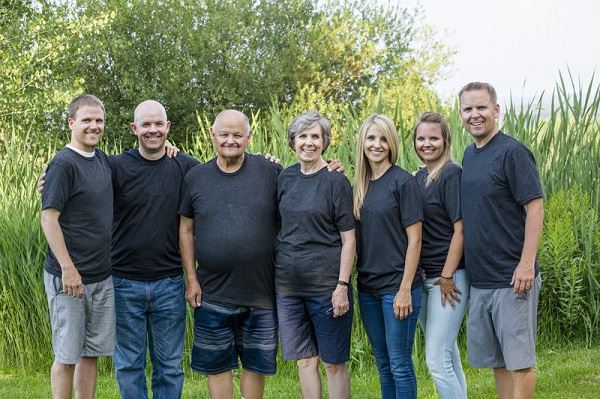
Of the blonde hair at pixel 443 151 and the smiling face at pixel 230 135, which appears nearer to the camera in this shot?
the blonde hair at pixel 443 151

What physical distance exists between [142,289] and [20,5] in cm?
1388

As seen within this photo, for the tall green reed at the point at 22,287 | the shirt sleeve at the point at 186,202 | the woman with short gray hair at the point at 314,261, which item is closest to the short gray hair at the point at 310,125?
the woman with short gray hair at the point at 314,261

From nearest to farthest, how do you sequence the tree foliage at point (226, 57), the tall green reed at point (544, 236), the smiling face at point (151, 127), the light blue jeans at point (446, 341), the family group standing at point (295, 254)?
the family group standing at point (295, 254)
the light blue jeans at point (446, 341)
the smiling face at point (151, 127)
the tall green reed at point (544, 236)
the tree foliage at point (226, 57)

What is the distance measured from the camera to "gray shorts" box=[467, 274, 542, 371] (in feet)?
12.6

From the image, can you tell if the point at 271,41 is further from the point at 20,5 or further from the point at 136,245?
the point at 136,245

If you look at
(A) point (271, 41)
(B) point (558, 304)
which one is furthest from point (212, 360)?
(A) point (271, 41)

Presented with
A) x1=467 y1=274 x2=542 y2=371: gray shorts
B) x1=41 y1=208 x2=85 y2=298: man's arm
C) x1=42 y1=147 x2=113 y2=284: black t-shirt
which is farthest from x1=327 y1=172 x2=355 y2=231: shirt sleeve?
x1=41 y1=208 x2=85 y2=298: man's arm

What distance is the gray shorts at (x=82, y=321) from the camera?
4.25 m

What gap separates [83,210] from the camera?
4203mm

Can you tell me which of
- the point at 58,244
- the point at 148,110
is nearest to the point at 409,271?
the point at 148,110

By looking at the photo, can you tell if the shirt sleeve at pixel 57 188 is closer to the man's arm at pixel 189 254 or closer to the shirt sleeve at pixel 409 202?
the man's arm at pixel 189 254

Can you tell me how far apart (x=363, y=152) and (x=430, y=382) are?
83.0 inches

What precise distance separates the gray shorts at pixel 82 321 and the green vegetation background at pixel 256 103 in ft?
4.45

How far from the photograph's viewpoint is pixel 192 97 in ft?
71.8
